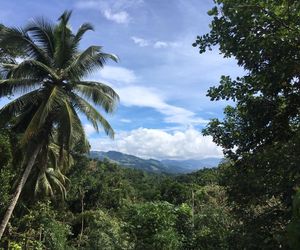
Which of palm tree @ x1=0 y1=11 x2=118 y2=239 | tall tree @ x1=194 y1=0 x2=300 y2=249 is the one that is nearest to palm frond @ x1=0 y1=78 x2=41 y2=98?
palm tree @ x1=0 y1=11 x2=118 y2=239

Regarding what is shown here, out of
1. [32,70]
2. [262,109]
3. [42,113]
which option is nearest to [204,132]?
[262,109]

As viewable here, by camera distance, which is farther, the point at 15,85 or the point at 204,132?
the point at 15,85

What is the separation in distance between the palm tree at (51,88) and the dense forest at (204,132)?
0.04 metres

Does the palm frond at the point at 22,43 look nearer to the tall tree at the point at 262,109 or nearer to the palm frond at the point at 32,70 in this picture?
the palm frond at the point at 32,70

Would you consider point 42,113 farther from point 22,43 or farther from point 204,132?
point 204,132

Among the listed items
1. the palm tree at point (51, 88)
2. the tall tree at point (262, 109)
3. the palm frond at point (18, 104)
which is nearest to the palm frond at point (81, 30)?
the palm tree at point (51, 88)

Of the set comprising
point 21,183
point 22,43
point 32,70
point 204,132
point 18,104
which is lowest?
point 21,183

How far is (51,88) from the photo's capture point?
50.5 ft

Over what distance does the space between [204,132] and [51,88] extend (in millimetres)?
9933

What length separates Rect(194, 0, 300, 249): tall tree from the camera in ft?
17.8

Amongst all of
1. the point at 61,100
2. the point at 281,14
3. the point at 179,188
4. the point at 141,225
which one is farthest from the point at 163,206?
the point at 179,188

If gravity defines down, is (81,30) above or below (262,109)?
above

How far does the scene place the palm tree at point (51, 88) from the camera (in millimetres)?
14781

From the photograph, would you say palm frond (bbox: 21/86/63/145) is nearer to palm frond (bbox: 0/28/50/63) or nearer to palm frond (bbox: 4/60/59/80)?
palm frond (bbox: 4/60/59/80)
